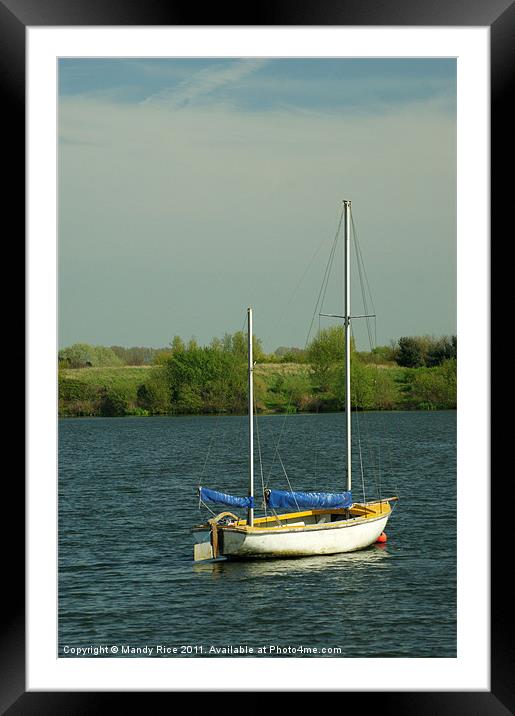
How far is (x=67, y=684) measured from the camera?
6.41 meters

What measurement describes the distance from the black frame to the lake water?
112 cm

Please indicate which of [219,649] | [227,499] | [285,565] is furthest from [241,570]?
[219,649]

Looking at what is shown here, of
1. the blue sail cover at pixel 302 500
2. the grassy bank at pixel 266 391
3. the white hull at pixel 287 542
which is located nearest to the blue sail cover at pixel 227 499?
the blue sail cover at pixel 302 500

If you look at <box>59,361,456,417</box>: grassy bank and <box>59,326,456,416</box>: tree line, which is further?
<box>59,361,456,417</box>: grassy bank

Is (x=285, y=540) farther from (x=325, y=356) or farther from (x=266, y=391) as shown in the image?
(x=325, y=356)

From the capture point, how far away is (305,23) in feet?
20.5

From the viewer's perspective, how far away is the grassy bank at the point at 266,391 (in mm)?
44344

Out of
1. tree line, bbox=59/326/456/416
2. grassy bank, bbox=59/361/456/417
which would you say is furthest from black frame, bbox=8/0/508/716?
grassy bank, bbox=59/361/456/417

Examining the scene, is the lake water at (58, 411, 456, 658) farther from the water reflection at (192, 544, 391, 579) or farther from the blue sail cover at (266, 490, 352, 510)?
the blue sail cover at (266, 490, 352, 510)

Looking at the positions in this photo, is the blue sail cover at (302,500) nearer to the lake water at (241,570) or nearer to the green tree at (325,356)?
the lake water at (241,570)

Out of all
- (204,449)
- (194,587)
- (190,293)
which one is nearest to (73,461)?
(204,449)

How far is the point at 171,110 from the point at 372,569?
19871mm

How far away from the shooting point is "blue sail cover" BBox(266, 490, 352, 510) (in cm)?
1466

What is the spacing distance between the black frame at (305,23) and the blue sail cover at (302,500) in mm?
8342
